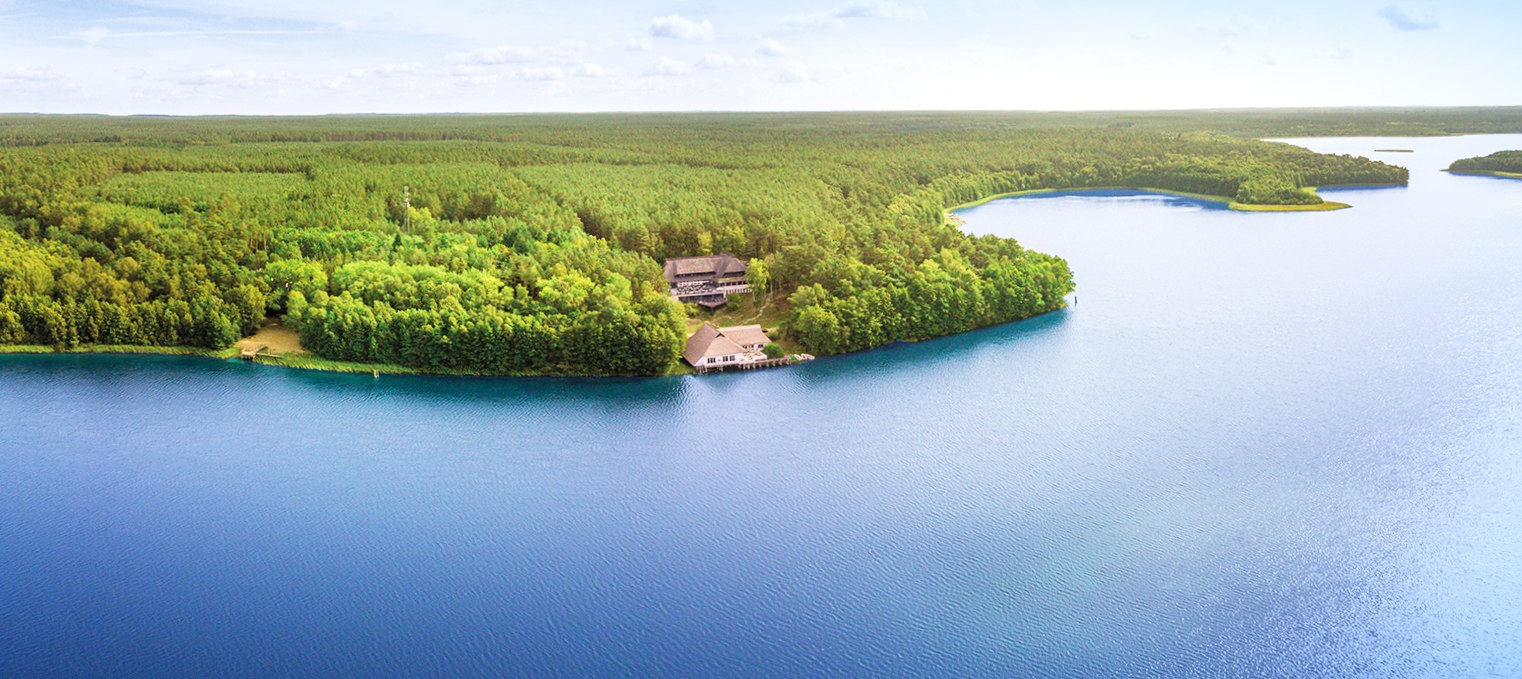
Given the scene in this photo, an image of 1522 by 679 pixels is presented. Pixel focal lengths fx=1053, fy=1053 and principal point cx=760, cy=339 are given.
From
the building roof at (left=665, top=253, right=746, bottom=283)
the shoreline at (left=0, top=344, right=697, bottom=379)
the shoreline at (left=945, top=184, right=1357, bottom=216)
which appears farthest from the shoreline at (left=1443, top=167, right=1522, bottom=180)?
the shoreline at (left=0, top=344, right=697, bottom=379)

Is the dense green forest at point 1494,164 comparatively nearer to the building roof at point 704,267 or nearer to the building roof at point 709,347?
the building roof at point 704,267

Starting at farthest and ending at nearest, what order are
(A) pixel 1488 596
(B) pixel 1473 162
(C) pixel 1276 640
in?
(B) pixel 1473 162 → (A) pixel 1488 596 → (C) pixel 1276 640

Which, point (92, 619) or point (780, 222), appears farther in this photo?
point (780, 222)

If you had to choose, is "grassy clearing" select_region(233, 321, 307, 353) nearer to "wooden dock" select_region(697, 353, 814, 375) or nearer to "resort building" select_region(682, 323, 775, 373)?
"resort building" select_region(682, 323, 775, 373)

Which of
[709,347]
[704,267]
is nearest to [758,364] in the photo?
[709,347]

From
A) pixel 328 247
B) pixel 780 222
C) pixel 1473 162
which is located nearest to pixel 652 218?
pixel 780 222

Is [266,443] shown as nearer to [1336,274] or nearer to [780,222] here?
[780,222]
